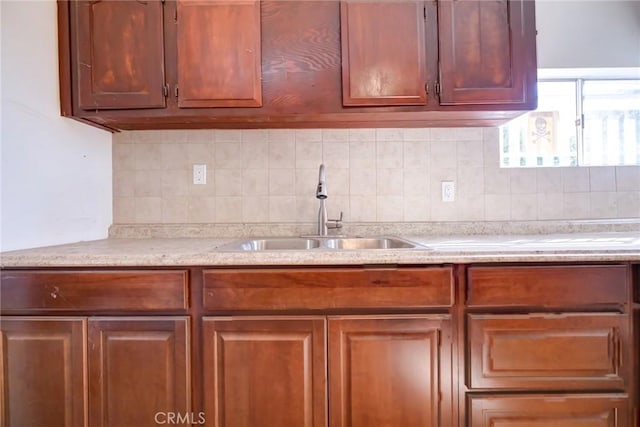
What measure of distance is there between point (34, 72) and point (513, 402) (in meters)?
2.13

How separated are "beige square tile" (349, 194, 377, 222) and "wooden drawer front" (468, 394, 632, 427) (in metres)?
0.94

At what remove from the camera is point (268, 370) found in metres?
1.17

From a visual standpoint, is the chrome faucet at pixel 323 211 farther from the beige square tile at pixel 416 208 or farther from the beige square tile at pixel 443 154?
the beige square tile at pixel 443 154

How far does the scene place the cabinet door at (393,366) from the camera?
117 centimetres

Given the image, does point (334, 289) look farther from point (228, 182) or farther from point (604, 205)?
point (604, 205)

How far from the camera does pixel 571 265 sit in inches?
46.0

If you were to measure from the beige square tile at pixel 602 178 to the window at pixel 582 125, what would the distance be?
84mm

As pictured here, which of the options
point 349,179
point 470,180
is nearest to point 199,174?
point 349,179

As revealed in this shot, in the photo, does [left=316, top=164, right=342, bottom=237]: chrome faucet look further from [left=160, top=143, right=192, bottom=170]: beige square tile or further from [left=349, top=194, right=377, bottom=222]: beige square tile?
[left=160, top=143, right=192, bottom=170]: beige square tile

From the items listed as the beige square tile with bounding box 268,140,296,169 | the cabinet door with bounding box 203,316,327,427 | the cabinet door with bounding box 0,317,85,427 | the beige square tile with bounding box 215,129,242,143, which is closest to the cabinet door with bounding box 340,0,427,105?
the beige square tile with bounding box 268,140,296,169

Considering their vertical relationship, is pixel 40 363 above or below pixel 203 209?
below

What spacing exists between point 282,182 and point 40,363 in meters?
1.20

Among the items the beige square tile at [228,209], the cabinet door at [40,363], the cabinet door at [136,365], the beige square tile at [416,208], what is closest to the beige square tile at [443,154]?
the beige square tile at [416,208]

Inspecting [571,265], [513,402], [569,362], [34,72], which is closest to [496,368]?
[513,402]
